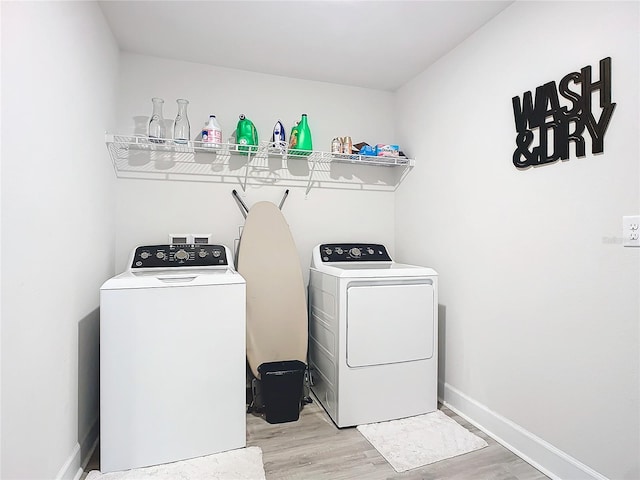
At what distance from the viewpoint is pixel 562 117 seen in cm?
172

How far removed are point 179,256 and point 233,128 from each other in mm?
1058

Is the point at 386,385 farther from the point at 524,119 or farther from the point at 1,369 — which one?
the point at 1,369

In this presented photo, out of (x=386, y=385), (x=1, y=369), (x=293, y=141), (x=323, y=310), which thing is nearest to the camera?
(x=1, y=369)

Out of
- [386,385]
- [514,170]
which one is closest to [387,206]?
[514,170]

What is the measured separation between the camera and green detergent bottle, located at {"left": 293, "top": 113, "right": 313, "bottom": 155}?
268 centimetres

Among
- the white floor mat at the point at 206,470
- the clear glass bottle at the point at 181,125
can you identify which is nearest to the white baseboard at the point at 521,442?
the white floor mat at the point at 206,470

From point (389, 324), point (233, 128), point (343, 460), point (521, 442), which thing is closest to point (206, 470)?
point (343, 460)

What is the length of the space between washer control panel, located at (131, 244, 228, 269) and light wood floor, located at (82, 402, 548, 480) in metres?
1.04

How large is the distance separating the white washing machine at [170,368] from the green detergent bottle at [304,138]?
3.77 ft

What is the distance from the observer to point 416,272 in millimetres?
2330

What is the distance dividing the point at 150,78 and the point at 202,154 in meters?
0.62

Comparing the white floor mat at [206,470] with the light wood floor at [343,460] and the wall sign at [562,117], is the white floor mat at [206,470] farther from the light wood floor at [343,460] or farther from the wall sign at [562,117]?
the wall sign at [562,117]

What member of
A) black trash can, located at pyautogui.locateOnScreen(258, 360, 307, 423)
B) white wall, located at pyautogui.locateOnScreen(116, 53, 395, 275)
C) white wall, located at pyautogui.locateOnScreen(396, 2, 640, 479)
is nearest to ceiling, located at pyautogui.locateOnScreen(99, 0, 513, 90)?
white wall, located at pyautogui.locateOnScreen(116, 53, 395, 275)

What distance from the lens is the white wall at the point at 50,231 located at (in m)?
Result: 1.16
